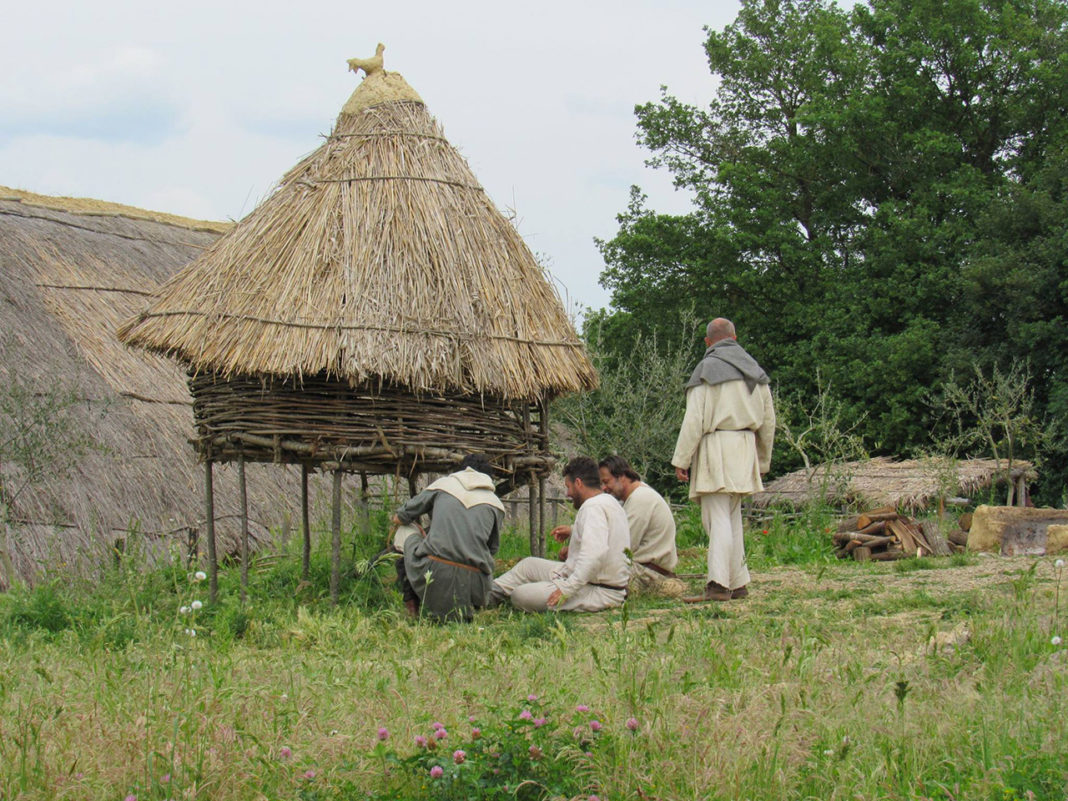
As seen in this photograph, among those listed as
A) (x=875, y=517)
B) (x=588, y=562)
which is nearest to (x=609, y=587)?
(x=588, y=562)

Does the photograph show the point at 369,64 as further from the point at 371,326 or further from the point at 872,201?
the point at 872,201

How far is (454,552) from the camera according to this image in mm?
7004

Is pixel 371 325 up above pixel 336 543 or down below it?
above

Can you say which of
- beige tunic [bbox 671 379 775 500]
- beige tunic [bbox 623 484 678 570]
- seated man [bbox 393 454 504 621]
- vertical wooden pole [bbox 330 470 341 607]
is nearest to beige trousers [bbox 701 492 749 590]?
beige tunic [bbox 671 379 775 500]

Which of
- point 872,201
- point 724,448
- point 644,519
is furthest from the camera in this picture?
point 872,201

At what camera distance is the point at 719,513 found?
7559 millimetres

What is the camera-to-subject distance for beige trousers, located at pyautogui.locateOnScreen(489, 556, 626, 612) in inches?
287

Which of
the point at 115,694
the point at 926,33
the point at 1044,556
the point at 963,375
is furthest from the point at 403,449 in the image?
the point at 926,33

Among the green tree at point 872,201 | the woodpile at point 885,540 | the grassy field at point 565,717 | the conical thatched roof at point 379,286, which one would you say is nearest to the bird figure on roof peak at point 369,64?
the conical thatched roof at point 379,286

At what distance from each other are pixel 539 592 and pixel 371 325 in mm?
2066

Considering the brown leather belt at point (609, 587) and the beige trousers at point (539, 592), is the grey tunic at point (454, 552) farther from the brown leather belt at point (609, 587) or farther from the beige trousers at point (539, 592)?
the brown leather belt at point (609, 587)

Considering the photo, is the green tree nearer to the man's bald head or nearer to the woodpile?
the woodpile

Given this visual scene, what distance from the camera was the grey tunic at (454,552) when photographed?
702cm

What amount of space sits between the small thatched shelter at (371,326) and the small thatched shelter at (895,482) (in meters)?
5.16
